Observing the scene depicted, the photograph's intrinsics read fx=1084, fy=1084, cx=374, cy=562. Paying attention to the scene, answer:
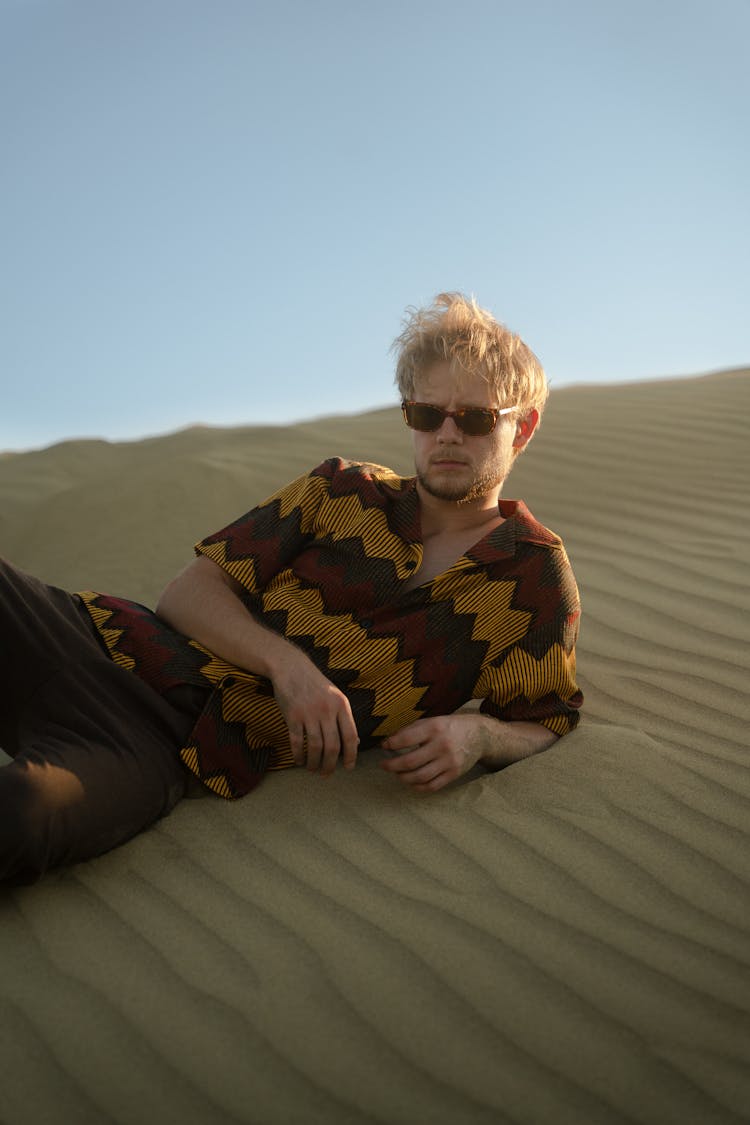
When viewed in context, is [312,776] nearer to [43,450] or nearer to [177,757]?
[177,757]

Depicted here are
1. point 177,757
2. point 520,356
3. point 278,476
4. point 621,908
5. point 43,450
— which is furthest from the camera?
point 43,450

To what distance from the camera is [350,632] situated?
9.26 feet

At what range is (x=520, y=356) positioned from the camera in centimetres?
301

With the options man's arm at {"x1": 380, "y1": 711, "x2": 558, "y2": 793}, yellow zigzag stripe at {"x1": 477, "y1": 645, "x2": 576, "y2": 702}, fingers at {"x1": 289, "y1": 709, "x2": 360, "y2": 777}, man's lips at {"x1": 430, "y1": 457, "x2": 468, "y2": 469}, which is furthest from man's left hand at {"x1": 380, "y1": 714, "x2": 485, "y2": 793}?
man's lips at {"x1": 430, "y1": 457, "x2": 468, "y2": 469}

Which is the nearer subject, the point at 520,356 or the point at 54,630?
the point at 54,630

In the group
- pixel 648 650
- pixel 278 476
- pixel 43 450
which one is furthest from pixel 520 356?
pixel 43 450

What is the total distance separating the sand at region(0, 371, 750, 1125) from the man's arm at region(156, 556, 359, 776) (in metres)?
0.24

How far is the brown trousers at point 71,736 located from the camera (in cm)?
233

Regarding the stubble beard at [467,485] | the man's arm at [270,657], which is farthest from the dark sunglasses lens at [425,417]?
the man's arm at [270,657]

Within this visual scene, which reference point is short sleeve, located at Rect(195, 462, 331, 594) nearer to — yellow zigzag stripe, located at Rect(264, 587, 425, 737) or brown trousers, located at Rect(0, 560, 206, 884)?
yellow zigzag stripe, located at Rect(264, 587, 425, 737)

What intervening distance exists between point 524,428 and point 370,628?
2.54 ft

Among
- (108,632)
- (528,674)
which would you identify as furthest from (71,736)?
(528,674)

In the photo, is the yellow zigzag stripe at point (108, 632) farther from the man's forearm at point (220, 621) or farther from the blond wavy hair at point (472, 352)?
the blond wavy hair at point (472, 352)

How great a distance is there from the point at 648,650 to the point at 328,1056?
2187 mm
